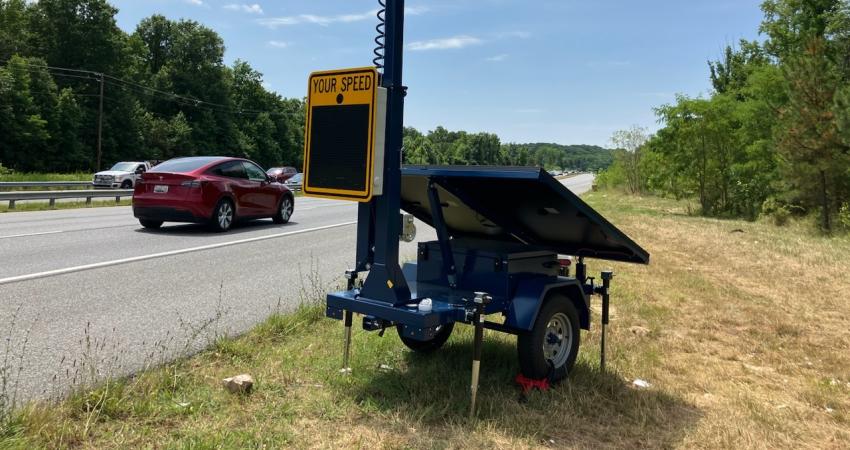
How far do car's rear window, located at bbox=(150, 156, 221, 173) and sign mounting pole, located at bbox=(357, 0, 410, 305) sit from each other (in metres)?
9.92

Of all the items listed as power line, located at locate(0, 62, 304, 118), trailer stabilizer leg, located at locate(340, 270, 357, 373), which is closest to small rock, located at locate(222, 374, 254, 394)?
trailer stabilizer leg, located at locate(340, 270, 357, 373)

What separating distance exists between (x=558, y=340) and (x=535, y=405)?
2.07ft

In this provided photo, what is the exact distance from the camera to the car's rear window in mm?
12741

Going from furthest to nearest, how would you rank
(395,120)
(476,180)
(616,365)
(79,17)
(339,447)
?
(79,17) → (616,365) → (476,180) → (395,120) → (339,447)

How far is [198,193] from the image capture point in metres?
12.4

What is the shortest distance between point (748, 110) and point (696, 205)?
960 cm

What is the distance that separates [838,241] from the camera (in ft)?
58.9

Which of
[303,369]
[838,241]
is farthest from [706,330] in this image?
[838,241]

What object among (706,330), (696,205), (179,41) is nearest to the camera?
(706,330)

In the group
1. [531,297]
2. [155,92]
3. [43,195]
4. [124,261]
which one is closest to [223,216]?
A: [124,261]

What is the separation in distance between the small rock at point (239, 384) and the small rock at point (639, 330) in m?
3.78

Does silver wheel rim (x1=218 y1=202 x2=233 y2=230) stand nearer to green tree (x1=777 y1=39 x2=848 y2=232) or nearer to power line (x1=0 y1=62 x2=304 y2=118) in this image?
green tree (x1=777 y1=39 x2=848 y2=232)

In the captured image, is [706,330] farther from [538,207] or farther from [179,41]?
[179,41]

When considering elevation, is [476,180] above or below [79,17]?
below
